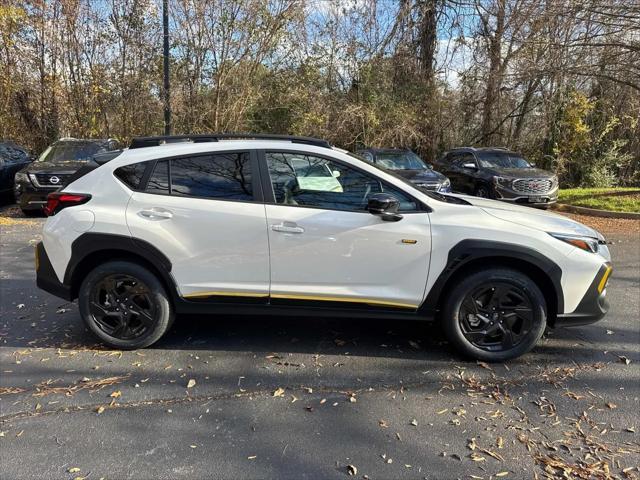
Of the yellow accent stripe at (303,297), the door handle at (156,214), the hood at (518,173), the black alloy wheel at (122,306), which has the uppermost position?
the hood at (518,173)

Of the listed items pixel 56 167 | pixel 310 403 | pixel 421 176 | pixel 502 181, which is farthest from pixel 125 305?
pixel 502 181

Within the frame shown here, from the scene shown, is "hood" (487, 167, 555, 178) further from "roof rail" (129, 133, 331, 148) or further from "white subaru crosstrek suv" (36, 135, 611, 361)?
"roof rail" (129, 133, 331, 148)

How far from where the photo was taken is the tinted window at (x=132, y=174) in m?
4.07

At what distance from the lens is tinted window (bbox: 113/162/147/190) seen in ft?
13.3

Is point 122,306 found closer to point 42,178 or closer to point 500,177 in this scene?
point 42,178

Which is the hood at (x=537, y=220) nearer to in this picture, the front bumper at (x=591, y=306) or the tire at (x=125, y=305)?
the front bumper at (x=591, y=306)

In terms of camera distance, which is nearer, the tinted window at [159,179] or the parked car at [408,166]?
the tinted window at [159,179]

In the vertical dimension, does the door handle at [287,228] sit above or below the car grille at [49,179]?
above

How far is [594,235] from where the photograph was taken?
4047mm

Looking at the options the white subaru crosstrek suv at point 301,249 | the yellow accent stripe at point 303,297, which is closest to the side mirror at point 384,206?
the white subaru crosstrek suv at point 301,249

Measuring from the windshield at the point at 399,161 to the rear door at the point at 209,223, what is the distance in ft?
29.7

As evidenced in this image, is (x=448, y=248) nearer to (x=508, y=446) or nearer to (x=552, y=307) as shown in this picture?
(x=552, y=307)

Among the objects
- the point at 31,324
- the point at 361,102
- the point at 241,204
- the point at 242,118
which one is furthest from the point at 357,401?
the point at 361,102

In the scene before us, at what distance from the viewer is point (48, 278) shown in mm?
4207
